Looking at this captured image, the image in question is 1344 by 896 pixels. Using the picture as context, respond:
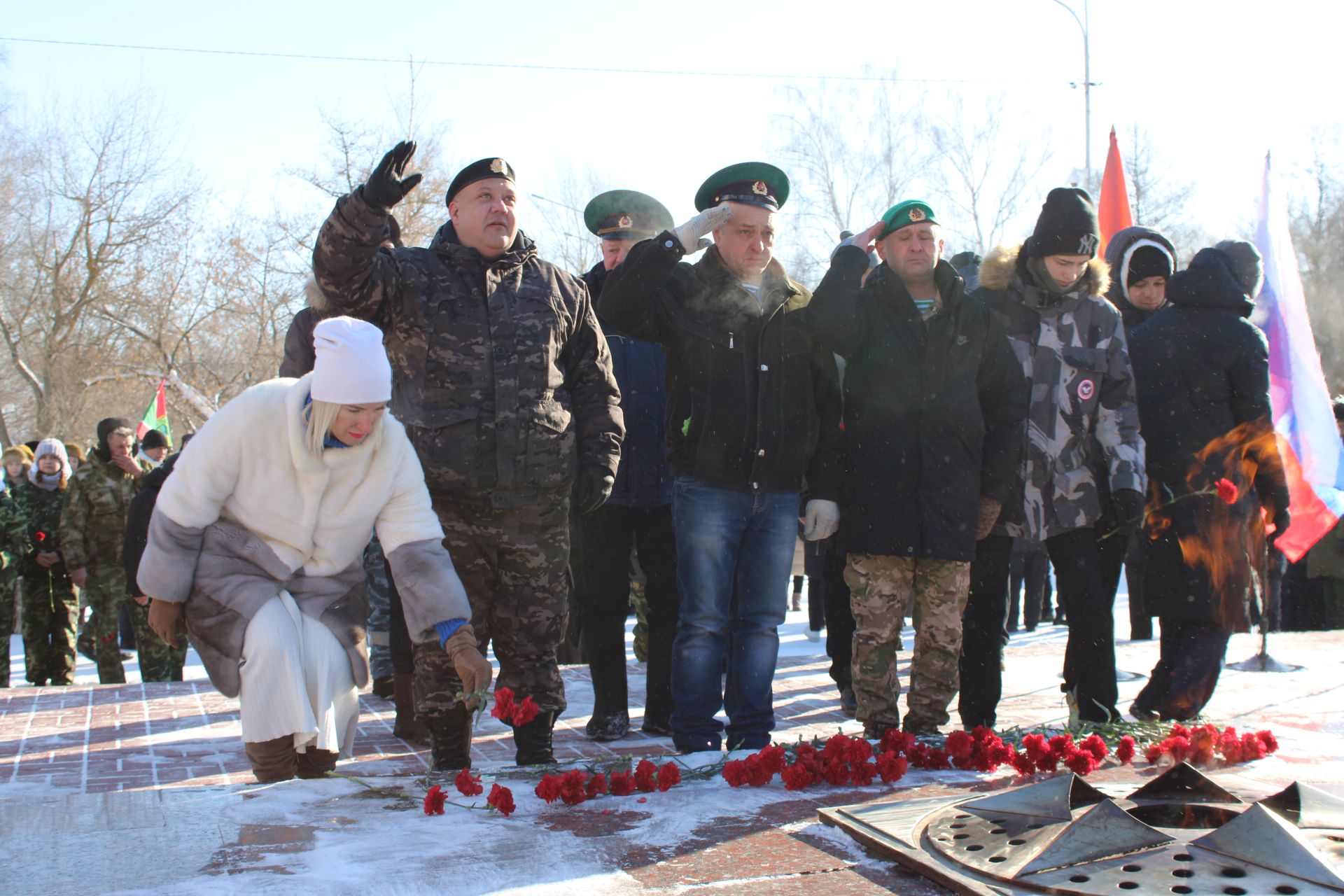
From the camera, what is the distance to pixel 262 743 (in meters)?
3.70

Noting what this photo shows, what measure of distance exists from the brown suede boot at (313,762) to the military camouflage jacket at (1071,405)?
9.20 ft

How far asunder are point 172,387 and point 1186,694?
29716mm

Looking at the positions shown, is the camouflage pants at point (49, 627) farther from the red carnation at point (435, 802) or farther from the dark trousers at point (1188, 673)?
the dark trousers at point (1188, 673)

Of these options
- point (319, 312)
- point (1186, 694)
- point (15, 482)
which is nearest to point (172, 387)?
point (15, 482)

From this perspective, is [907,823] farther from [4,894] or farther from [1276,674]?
[1276,674]

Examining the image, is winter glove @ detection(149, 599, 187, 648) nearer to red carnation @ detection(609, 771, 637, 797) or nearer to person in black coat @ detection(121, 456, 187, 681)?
person in black coat @ detection(121, 456, 187, 681)

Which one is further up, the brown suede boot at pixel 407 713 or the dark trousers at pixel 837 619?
the dark trousers at pixel 837 619

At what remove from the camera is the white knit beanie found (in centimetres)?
362

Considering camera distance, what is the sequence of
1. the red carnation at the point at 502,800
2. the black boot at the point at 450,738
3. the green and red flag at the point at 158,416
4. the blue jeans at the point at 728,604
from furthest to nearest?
the green and red flag at the point at 158,416, the blue jeans at the point at 728,604, the black boot at the point at 450,738, the red carnation at the point at 502,800

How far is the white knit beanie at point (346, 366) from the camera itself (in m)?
3.62

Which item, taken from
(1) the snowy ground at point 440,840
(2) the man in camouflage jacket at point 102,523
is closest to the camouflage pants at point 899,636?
(1) the snowy ground at point 440,840

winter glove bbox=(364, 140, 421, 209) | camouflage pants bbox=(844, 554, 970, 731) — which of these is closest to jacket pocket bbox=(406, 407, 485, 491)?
winter glove bbox=(364, 140, 421, 209)

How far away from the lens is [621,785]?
3719 millimetres

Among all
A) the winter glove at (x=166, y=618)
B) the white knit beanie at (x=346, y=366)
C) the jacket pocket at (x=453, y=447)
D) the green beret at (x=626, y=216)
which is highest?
the green beret at (x=626, y=216)
